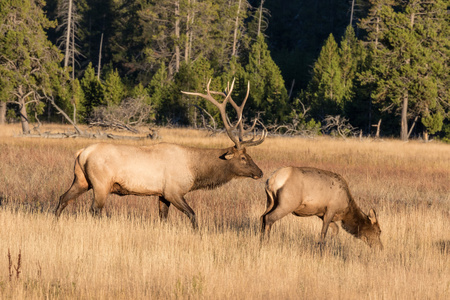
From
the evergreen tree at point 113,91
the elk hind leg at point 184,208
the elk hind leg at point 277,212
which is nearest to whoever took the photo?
the elk hind leg at point 277,212

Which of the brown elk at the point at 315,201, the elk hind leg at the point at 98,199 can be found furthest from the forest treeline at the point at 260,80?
the brown elk at the point at 315,201

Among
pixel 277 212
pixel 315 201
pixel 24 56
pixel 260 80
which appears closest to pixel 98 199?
pixel 277 212

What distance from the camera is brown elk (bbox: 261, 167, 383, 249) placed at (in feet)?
23.9

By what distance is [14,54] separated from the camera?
28.3 meters

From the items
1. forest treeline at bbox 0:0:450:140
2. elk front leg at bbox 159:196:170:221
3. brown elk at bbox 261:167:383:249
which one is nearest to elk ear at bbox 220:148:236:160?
elk front leg at bbox 159:196:170:221

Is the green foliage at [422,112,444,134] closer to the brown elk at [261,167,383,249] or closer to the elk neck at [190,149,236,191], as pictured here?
the elk neck at [190,149,236,191]

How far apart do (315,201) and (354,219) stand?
0.74 metres

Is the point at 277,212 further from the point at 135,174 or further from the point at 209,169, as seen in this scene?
A: the point at 135,174

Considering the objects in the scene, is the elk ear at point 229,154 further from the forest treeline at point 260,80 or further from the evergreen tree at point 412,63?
the evergreen tree at point 412,63

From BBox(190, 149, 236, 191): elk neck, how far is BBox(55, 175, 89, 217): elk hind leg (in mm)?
1632

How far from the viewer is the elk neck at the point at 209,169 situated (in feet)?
28.8

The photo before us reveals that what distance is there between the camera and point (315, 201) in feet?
24.6

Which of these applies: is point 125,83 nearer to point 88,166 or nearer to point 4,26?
point 4,26

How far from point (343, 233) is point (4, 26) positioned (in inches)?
971
